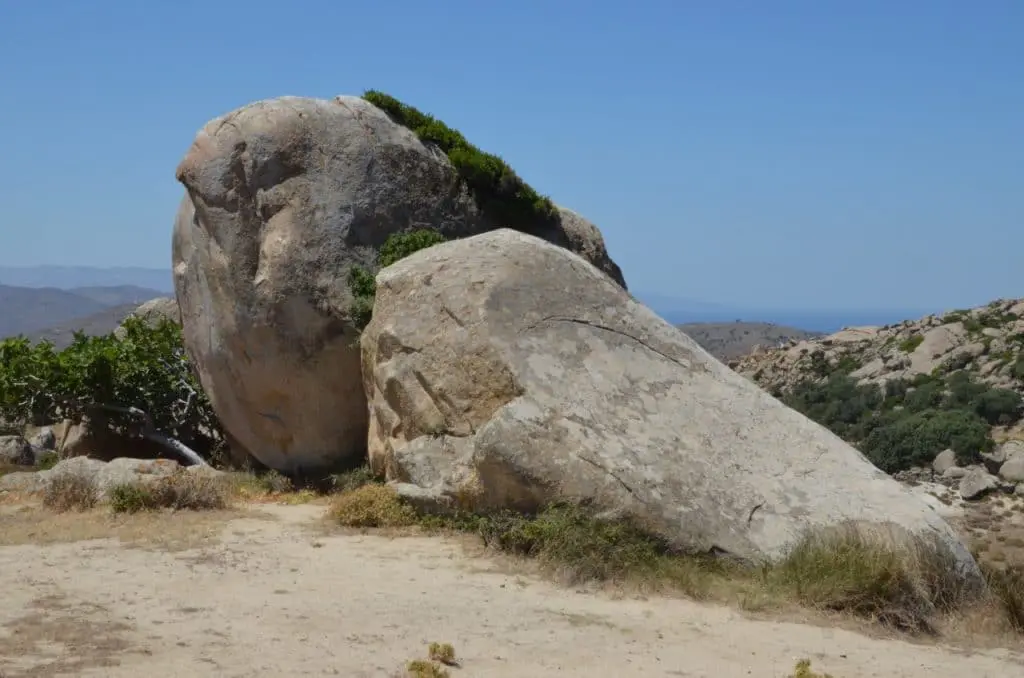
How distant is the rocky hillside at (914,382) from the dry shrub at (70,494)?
55.8 ft

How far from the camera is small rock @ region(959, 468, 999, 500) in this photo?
19.0 m

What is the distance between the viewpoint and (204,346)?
1591 cm

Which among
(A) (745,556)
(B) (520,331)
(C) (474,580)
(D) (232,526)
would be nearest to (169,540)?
(D) (232,526)

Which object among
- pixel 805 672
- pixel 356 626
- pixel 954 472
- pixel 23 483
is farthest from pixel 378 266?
pixel 954 472

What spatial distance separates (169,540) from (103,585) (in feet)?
5.59

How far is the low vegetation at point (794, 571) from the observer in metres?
9.21

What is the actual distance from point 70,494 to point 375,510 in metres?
3.91

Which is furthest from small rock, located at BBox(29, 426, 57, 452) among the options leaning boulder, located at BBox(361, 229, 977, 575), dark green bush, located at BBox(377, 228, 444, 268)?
leaning boulder, located at BBox(361, 229, 977, 575)

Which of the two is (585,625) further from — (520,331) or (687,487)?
(520,331)

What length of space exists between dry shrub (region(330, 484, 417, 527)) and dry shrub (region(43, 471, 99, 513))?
313 cm

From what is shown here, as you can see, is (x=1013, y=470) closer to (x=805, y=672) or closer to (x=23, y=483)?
(x=805, y=672)

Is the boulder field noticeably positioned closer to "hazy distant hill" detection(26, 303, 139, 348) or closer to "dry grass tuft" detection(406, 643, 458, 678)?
"dry grass tuft" detection(406, 643, 458, 678)

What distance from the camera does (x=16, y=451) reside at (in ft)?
63.8

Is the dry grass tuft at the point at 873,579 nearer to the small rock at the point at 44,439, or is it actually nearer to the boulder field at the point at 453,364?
the boulder field at the point at 453,364
